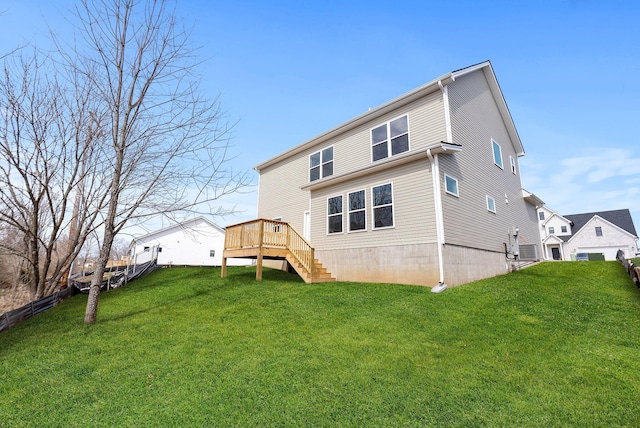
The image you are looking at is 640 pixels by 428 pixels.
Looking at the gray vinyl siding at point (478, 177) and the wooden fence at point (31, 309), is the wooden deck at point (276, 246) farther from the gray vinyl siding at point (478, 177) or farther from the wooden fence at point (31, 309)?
the wooden fence at point (31, 309)

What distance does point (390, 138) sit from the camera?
10.9 m

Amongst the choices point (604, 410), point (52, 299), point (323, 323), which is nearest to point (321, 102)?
point (323, 323)

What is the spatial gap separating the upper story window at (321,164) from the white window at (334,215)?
66.7 inches

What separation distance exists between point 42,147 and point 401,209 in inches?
371

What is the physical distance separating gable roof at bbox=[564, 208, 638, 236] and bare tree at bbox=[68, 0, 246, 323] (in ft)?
121

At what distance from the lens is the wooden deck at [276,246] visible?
33.7 ft

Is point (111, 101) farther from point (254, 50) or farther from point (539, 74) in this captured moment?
Answer: point (539, 74)

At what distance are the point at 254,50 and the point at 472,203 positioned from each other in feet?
28.9

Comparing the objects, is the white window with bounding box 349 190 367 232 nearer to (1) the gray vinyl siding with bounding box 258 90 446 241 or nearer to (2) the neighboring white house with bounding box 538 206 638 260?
(1) the gray vinyl siding with bounding box 258 90 446 241

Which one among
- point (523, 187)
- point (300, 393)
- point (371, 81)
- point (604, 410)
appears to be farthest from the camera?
point (523, 187)

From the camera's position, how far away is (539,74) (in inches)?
491

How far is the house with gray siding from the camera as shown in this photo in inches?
353

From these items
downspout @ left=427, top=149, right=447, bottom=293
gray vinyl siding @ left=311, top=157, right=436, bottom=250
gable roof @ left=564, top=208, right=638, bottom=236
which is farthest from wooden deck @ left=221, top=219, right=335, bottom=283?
gable roof @ left=564, top=208, right=638, bottom=236

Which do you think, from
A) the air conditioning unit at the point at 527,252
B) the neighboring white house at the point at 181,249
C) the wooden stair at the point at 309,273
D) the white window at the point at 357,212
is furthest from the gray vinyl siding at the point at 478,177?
the neighboring white house at the point at 181,249
